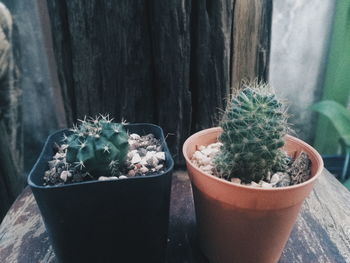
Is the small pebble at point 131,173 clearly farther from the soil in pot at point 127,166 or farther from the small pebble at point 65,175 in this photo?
the small pebble at point 65,175

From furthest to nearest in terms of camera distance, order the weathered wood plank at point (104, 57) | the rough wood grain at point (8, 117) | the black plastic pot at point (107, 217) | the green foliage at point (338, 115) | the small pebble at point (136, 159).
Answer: the green foliage at point (338, 115) < the rough wood grain at point (8, 117) < the weathered wood plank at point (104, 57) < the small pebble at point (136, 159) < the black plastic pot at point (107, 217)

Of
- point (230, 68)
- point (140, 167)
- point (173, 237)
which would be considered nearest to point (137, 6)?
point (230, 68)

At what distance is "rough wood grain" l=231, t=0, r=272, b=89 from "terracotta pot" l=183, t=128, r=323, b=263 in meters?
0.31

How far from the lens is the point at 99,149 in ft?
1.73

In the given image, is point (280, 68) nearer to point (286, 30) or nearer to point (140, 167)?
point (286, 30)

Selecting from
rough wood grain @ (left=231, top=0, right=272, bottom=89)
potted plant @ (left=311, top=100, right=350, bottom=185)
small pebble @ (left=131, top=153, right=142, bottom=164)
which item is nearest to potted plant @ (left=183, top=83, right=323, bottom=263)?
small pebble @ (left=131, top=153, right=142, bottom=164)

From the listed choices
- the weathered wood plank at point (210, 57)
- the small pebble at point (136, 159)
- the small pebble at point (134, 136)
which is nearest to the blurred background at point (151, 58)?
the weathered wood plank at point (210, 57)

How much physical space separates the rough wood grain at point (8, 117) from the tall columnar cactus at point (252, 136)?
0.99 metres

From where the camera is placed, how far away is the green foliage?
1.37 m

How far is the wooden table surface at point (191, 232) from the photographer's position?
2.09 feet

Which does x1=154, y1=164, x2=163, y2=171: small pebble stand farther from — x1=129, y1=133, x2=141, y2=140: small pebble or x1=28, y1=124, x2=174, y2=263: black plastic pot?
x1=129, y1=133, x2=141, y2=140: small pebble

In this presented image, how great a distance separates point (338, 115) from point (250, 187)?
3.51 feet

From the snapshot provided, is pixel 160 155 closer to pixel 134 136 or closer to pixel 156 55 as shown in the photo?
pixel 134 136

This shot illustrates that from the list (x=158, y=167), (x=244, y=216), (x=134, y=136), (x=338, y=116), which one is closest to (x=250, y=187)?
(x=244, y=216)
